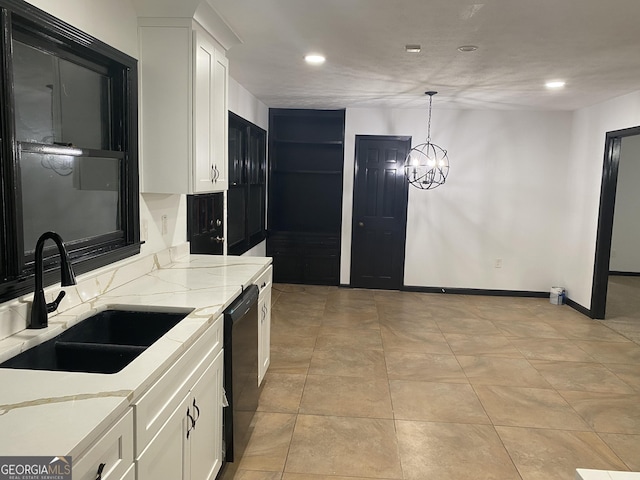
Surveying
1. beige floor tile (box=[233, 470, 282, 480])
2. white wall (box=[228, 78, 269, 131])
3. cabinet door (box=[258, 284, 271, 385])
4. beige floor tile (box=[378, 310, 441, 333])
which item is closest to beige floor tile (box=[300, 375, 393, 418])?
cabinet door (box=[258, 284, 271, 385])

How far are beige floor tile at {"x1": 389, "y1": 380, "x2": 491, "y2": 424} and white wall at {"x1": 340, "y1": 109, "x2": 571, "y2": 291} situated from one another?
10.4 ft

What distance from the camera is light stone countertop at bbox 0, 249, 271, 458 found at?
1118 millimetres

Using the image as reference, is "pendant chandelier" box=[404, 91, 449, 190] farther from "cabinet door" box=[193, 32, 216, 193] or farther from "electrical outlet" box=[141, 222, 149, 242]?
"electrical outlet" box=[141, 222, 149, 242]

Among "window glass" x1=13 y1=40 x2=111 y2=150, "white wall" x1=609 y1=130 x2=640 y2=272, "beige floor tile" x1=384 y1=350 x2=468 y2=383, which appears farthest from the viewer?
"white wall" x1=609 y1=130 x2=640 y2=272

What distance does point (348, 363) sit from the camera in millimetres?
4027

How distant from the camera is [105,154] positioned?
2.43 meters

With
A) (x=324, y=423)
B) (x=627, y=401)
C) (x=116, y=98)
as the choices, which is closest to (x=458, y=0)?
(x=116, y=98)

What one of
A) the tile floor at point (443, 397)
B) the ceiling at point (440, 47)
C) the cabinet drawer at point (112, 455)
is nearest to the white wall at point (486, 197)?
the ceiling at point (440, 47)

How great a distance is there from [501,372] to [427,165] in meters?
3.25

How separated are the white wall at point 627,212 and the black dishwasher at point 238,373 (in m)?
7.11

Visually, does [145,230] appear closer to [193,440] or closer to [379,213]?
[193,440]

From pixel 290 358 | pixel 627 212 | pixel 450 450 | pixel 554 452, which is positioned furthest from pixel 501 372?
pixel 627 212

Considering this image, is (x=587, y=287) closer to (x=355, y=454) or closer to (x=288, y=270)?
(x=288, y=270)

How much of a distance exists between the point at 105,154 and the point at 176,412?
137cm
